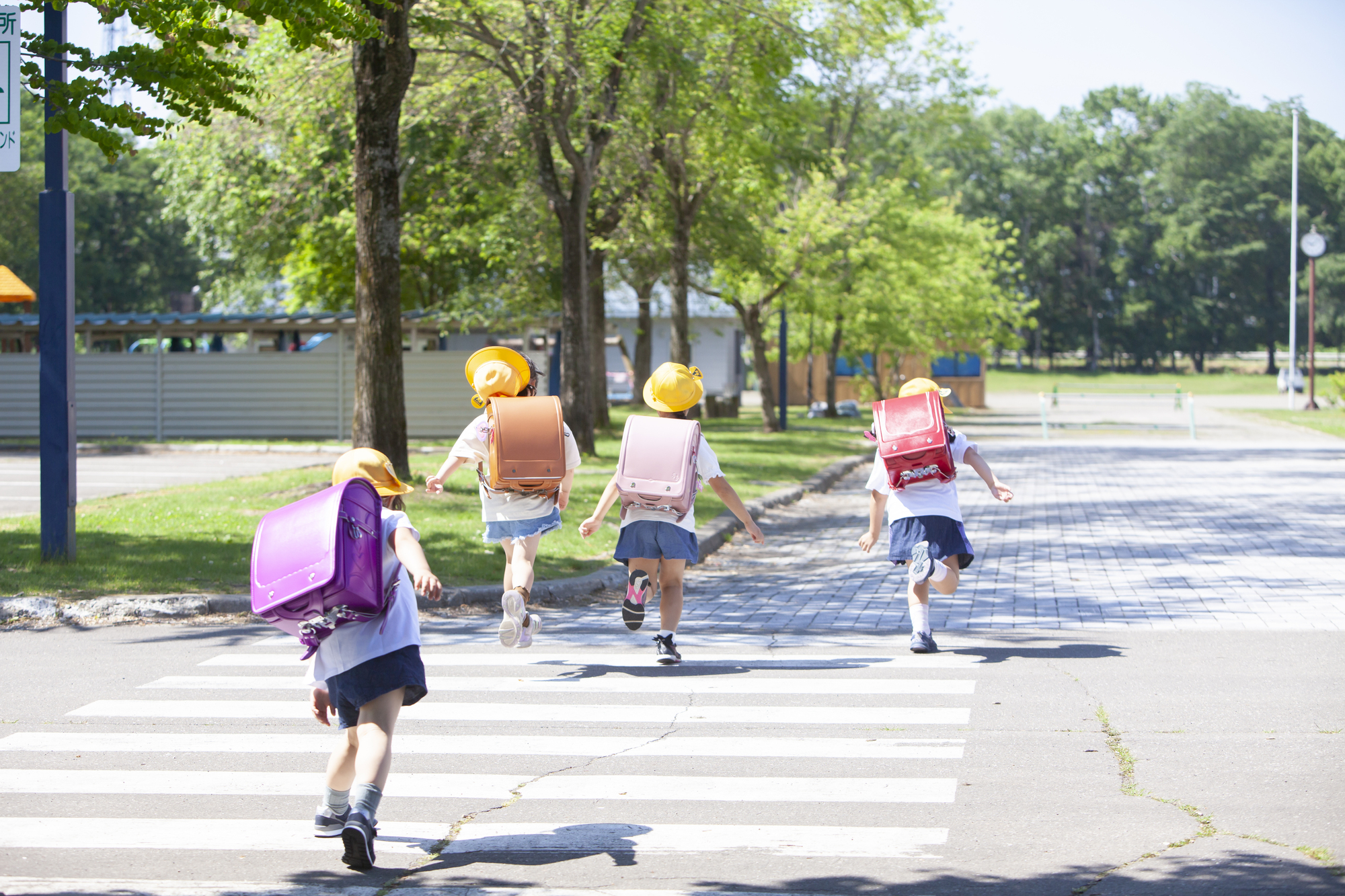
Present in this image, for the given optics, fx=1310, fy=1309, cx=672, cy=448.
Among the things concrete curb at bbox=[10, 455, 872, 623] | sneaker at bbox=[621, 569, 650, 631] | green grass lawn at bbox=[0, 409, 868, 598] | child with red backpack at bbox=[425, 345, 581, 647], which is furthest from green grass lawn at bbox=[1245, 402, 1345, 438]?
child with red backpack at bbox=[425, 345, 581, 647]

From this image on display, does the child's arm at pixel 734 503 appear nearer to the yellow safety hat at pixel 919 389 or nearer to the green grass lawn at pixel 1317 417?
the yellow safety hat at pixel 919 389

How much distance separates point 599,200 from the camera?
27.6 metres

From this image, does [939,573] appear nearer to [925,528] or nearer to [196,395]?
[925,528]

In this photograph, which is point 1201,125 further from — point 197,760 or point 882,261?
point 197,760

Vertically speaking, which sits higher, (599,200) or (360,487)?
(599,200)

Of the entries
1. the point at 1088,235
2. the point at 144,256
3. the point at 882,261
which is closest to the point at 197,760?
the point at 882,261

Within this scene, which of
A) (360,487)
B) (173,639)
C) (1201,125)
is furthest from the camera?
(1201,125)

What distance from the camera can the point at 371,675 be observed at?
4.47 m

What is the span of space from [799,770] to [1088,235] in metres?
95.7

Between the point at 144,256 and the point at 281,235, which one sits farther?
the point at 144,256

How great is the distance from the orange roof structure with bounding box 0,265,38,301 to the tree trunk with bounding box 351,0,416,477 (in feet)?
13.5

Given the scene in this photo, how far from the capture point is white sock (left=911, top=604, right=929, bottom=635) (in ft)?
25.8

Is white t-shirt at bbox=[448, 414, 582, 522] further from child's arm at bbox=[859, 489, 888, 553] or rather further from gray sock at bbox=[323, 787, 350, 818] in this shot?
gray sock at bbox=[323, 787, 350, 818]

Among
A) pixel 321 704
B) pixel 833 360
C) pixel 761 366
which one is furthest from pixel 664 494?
pixel 833 360
